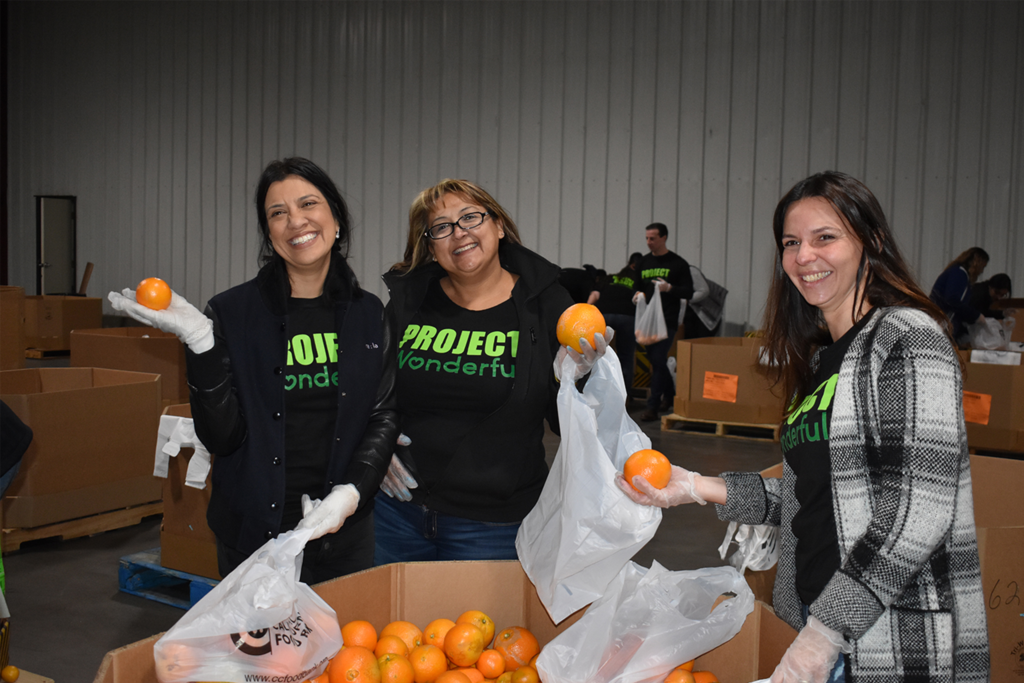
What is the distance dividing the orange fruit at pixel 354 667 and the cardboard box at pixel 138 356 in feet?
16.3

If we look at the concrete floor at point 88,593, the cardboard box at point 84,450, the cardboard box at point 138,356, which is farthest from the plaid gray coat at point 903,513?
the cardboard box at point 138,356

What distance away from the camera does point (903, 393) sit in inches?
46.3

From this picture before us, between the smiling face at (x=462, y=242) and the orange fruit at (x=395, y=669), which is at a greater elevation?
the smiling face at (x=462, y=242)

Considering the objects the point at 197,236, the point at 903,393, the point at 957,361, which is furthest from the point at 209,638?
the point at 197,236

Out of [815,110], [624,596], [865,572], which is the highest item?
[815,110]

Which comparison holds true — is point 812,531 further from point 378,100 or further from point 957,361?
point 378,100

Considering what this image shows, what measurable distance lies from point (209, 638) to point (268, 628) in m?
0.09

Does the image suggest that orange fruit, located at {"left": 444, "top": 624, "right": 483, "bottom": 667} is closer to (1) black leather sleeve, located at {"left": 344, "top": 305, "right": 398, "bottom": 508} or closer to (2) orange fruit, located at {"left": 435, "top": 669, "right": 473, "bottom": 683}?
(2) orange fruit, located at {"left": 435, "top": 669, "right": 473, "bottom": 683}

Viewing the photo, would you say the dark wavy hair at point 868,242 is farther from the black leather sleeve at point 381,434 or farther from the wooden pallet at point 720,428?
the wooden pallet at point 720,428

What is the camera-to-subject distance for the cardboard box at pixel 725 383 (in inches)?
255

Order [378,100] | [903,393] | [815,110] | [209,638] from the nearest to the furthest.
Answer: [903,393]
[209,638]
[815,110]
[378,100]

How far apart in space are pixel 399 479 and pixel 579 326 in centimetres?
62

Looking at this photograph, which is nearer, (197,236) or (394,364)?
(394,364)

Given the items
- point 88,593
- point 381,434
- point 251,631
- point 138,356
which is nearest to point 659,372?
point 138,356
